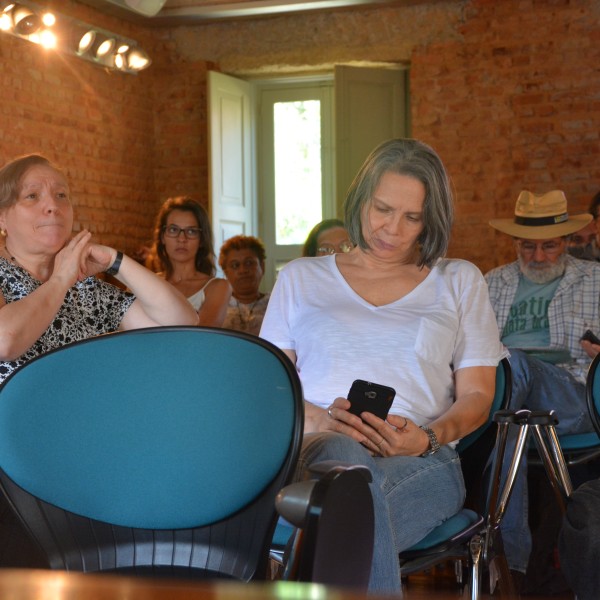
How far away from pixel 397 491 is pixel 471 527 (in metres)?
0.25

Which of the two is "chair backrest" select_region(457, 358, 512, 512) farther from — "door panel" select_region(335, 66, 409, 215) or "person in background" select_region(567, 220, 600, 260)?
"door panel" select_region(335, 66, 409, 215)

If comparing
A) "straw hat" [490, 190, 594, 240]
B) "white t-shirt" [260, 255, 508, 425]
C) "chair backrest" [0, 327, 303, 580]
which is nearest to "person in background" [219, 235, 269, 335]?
"straw hat" [490, 190, 594, 240]

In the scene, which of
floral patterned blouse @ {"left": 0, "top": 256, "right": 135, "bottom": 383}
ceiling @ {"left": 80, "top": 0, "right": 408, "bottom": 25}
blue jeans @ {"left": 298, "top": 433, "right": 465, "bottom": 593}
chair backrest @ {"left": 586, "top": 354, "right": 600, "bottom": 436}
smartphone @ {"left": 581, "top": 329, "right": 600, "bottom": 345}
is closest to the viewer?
blue jeans @ {"left": 298, "top": 433, "right": 465, "bottom": 593}

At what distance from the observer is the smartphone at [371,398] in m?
2.07

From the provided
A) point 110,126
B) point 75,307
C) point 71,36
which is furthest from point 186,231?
point 110,126

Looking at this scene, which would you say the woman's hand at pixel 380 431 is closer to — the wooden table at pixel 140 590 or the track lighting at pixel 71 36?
the wooden table at pixel 140 590

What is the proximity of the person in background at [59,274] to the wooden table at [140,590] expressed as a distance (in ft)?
6.48

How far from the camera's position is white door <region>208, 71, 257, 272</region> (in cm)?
813

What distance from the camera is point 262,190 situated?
28.9ft

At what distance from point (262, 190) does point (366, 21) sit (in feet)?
5.76

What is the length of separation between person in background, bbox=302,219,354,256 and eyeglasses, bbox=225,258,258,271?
68 cm

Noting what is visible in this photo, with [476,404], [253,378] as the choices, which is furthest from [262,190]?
[253,378]

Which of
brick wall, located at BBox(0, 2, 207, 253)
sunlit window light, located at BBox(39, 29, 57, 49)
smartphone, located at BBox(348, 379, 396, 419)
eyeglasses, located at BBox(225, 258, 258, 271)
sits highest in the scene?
sunlit window light, located at BBox(39, 29, 57, 49)

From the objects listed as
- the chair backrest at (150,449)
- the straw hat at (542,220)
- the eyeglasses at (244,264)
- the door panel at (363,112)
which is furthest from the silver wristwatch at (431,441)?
the door panel at (363,112)
